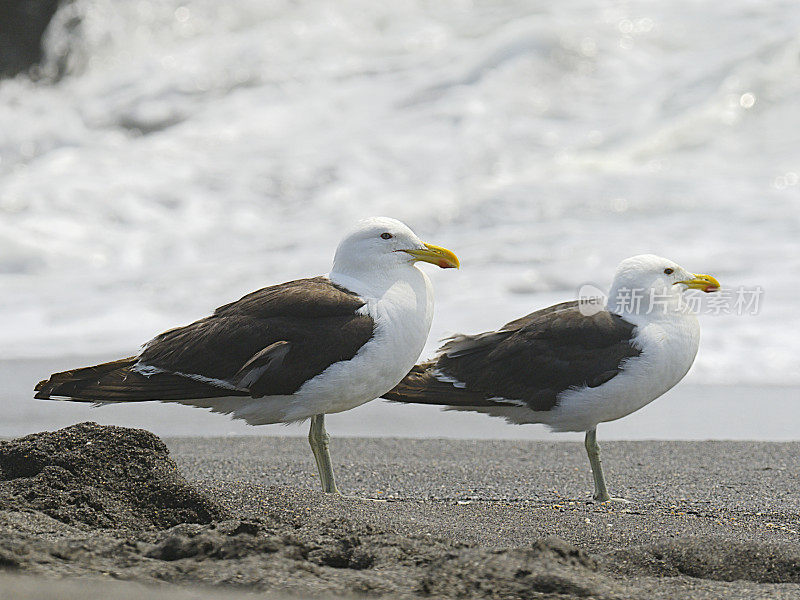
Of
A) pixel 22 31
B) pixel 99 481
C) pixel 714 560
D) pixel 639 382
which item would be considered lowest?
pixel 714 560

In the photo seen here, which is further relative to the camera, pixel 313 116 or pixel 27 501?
pixel 313 116

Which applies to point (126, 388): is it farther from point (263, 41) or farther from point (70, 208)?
point (263, 41)

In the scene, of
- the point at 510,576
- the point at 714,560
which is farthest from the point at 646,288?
the point at 510,576

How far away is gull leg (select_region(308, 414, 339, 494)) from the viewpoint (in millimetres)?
4668

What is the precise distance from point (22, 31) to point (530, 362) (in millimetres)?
18592

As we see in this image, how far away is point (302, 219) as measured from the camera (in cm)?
1284

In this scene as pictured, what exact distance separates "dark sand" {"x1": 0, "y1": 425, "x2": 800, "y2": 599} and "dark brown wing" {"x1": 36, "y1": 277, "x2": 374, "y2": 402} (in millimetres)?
487

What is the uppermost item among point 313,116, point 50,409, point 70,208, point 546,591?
point 313,116

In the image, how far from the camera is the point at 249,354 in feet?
15.0

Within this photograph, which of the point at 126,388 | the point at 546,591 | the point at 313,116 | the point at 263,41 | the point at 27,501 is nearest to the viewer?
the point at 546,591

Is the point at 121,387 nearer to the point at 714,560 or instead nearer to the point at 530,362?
the point at 530,362

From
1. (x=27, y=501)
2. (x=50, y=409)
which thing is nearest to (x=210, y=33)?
(x=50, y=409)

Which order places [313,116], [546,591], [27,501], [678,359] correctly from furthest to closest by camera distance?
[313,116] < [678,359] < [27,501] < [546,591]

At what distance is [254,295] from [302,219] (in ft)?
26.4
